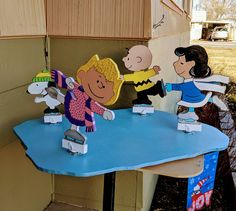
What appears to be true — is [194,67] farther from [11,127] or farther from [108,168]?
[11,127]

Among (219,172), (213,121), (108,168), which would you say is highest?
(108,168)

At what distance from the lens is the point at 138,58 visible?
5.38ft

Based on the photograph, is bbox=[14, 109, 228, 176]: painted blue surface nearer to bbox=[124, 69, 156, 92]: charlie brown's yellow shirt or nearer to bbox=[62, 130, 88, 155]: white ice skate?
bbox=[62, 130, 88, 155]: white ice skate

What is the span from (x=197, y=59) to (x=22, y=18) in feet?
2.77

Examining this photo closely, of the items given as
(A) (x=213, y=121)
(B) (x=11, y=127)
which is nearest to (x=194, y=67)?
(B) (x=11, y=127)

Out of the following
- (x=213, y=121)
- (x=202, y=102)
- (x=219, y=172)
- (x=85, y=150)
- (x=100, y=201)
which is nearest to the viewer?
(x=85, y=150)

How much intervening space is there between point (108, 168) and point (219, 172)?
5.99ft

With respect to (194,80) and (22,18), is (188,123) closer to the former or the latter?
(194,80)

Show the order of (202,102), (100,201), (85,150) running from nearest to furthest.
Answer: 1. (85,150)
2. (202,102)
3. (100,201)

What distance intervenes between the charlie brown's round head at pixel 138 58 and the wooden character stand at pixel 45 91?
1.24 ft

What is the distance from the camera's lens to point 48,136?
145cm

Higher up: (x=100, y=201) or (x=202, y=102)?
(x=202, y=102)

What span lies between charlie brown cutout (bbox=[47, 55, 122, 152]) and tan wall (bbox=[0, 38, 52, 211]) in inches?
14.8

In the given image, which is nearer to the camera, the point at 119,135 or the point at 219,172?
the point at 119,135
